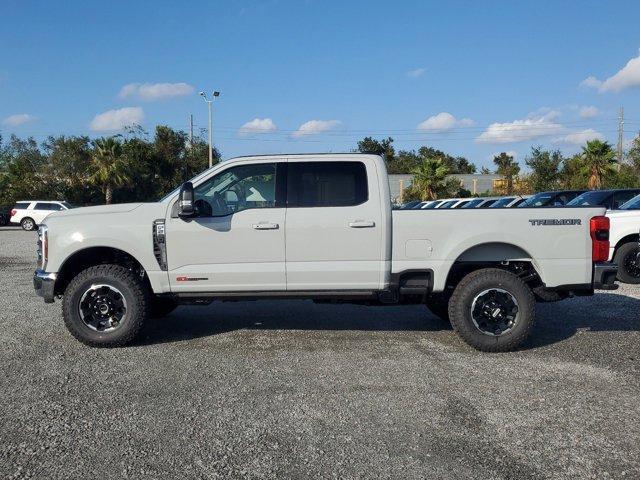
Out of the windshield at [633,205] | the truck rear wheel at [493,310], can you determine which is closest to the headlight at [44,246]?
the truck rear wheel at [493,310]

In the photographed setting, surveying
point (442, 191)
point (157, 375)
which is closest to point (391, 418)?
point (157, 375)

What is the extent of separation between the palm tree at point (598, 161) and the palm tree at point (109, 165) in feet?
115

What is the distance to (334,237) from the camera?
5734 millimetres

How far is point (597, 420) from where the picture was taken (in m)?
4.04

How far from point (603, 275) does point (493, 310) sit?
3.79ft

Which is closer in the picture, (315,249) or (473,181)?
(315,249)

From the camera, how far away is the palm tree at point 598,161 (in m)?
38.4

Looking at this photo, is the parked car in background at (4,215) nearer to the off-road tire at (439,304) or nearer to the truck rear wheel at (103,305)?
the truck rear wheel at (103,305)

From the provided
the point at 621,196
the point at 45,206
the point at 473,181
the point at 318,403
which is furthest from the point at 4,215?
the point at 473,181

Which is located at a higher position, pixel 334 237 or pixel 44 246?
pixel 334 237

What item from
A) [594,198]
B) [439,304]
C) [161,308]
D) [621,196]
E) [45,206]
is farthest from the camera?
[45,206]

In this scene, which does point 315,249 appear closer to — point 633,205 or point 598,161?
point 633,205

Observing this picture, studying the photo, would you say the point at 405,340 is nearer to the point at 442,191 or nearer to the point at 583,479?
the point at 583,479

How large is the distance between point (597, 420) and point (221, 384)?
2953 mm
